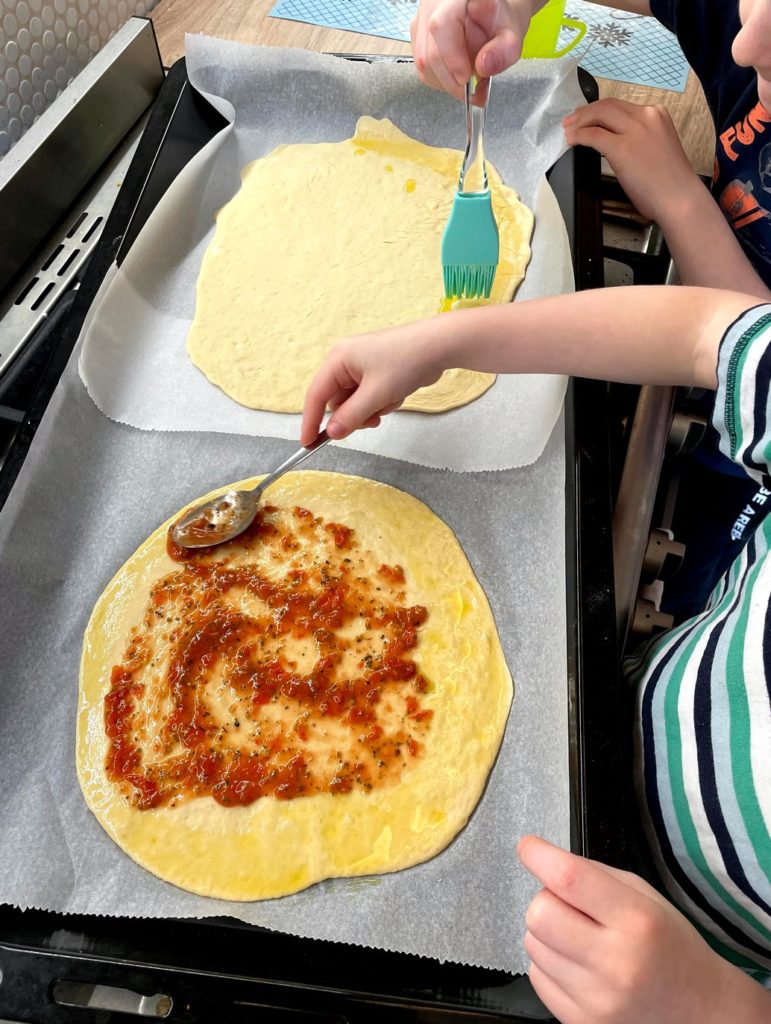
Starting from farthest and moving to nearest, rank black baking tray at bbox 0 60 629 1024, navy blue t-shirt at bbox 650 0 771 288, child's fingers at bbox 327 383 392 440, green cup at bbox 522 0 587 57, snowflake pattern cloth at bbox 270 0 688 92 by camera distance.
→ snowflake pattern cloth at bbox 270 0 688 92 < green cup at bbox 522 0 587 57 < navy blue t-shirt at bbox 650 0 771 288 < child's fingers at bbox 327 383 392 440 < black baking tray at bbox 0 60 629 1024

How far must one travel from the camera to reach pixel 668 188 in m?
1.20

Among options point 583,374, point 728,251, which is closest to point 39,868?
point 583,374

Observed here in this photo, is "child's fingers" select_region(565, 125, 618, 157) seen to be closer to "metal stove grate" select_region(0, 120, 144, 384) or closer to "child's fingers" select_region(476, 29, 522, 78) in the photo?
"child's fingers" select_region(476, 29, 522, 78)

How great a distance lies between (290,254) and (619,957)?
1.17m

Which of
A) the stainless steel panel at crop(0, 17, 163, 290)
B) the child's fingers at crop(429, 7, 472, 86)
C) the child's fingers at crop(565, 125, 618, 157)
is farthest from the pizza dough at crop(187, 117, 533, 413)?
the child's fingers at crop(429, 7, 472, 86)

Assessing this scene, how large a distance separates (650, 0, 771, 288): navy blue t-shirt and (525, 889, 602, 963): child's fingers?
3.16ft

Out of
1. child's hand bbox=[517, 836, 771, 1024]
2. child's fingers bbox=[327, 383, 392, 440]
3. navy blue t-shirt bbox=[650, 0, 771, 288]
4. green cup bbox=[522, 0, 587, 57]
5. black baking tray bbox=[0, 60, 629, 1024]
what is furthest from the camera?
green cup bbox=[522, 0, 587, 57]

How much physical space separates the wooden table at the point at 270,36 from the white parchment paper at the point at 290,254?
0.15m

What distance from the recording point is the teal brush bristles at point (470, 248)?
1.15 m

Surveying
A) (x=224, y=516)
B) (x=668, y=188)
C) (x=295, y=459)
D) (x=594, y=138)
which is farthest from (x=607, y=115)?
(x=224, y=516)

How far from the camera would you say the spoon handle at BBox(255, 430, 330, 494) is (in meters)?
1.02

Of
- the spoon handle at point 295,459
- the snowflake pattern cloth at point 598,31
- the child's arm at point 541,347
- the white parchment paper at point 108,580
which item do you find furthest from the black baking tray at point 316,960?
the snowflake pattern cloth at point 598,31

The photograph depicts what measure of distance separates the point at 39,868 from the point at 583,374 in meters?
0.87

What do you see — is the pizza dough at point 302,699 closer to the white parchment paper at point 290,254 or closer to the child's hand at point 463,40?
the white parchment paper at point 290,254
